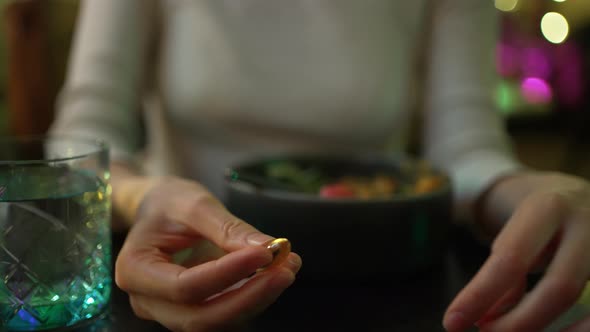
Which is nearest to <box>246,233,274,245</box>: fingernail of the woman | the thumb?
the thumb

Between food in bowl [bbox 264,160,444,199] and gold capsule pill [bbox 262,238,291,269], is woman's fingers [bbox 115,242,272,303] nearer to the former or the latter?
gold capsule pill [bbox 262,238,291,269]

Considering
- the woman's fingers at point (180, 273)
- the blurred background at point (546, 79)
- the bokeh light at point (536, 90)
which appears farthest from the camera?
the bokeh light at point (536, 90)

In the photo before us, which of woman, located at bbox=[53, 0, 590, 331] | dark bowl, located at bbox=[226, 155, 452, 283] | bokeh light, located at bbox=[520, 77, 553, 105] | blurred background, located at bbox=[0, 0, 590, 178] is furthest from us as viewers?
bokeh light, located at bbox=[520, 77, 553, 105]

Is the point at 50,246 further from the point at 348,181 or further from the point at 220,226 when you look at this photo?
the point at 348,181

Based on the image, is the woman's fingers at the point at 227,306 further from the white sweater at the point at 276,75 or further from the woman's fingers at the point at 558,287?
the white sweater at the point at 276,75

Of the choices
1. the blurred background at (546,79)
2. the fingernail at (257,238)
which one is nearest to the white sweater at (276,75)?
the fingernail at (257,238)

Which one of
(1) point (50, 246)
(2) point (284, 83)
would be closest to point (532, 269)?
(1) point (50, 246)
